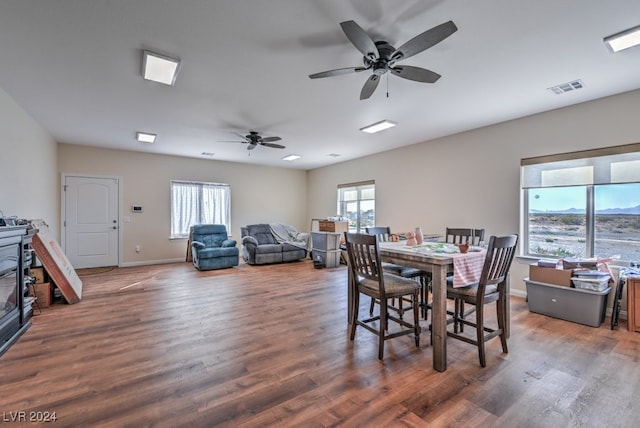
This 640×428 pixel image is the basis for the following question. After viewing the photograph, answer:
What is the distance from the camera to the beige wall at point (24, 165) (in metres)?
3.37

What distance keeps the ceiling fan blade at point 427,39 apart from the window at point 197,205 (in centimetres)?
640

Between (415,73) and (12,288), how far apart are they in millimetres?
4390

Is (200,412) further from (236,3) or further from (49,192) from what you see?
(49,192)

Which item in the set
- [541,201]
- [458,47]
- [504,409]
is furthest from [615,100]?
[504,409]

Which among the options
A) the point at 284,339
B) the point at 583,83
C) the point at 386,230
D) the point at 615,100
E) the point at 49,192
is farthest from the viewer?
the point at 49,192

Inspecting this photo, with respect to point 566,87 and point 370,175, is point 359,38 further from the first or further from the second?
point 370,175

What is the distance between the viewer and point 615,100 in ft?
11.1

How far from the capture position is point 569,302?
10.6 feet

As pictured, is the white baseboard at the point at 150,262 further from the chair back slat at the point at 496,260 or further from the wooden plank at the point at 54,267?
the chair back slat at the point at 496,260

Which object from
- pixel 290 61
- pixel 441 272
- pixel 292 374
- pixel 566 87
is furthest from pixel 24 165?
pixel 566 87

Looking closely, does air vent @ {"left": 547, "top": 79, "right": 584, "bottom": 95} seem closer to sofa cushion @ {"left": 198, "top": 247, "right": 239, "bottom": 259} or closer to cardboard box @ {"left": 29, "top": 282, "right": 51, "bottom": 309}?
sofa cushion @ {"left": 198, "top": 247, "right": 239, "bottom": 259}

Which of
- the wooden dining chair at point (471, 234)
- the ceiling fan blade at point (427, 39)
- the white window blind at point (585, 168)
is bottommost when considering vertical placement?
the wooden dining chair at point (471, 234)

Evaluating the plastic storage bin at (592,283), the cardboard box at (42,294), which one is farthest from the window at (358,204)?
the cardboard box at (42,294)

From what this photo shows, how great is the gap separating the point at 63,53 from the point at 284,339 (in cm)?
330
